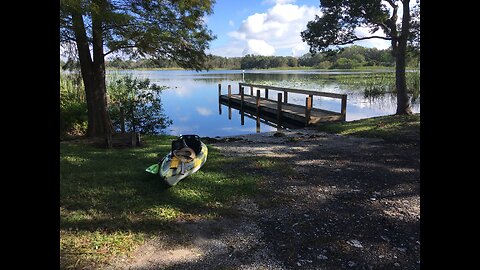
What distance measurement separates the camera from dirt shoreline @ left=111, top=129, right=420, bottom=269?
3660 millimetres

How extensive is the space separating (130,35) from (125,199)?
5231mm

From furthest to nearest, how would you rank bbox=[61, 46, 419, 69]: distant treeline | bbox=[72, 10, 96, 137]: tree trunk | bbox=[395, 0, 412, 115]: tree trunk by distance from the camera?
bbox=[61, 46, 419, 69]: distant treeline, bbox=[395, 0, 412, 115]: tree trunk, bbox=[72, 10, 96, 137]: tree trunk

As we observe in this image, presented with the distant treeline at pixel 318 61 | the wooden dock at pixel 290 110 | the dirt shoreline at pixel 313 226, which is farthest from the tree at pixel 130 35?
the distant treeline at pixel 318 61

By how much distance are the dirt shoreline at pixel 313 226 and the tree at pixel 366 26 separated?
7758mm

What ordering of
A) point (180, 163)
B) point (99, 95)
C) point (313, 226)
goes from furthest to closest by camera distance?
point (99, 95) < point (180, 163) < point (313, 226)

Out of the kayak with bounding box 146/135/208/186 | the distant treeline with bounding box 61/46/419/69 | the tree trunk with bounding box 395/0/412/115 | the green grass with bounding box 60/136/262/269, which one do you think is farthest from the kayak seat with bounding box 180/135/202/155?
the distant treeline with bounding box 61/46/419/69

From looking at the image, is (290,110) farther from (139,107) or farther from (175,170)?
(175,170)

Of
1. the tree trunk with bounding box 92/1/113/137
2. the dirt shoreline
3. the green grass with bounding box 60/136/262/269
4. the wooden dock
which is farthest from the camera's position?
the wooden dock

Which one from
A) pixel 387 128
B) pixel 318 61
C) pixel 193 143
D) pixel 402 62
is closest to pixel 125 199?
pixel 193 143

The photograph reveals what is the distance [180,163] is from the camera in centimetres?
609

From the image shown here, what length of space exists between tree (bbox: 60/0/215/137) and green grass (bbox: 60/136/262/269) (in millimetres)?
2677

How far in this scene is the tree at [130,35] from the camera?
7.96 metres

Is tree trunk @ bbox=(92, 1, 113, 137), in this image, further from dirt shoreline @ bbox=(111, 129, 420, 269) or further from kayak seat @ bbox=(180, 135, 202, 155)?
dirt shoreline @ bbox=(111, 129, 420, 269)
